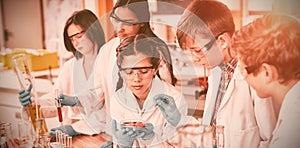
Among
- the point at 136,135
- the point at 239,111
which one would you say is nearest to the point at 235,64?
the point at 239,111

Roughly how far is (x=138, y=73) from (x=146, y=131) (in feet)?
0.82

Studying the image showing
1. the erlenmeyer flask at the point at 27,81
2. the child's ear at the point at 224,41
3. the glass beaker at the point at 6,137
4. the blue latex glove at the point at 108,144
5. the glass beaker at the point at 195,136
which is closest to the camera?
the child's ear at the point at 224,41

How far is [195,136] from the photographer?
186cm

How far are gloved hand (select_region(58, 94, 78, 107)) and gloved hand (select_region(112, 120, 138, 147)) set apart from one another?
0.24m

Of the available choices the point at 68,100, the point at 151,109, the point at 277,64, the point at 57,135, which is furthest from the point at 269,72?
the point at 57,135

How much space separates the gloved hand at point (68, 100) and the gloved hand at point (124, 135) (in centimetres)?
24

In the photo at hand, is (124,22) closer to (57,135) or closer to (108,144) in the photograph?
(108,144)

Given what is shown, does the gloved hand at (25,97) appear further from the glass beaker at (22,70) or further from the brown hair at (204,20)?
the brown hair at (204,20)

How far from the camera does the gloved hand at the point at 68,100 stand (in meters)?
2.14

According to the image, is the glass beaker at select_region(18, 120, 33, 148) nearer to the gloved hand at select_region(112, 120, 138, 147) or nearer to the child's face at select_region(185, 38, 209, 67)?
the gloved hand at select_region(112, 120, 138, 147)

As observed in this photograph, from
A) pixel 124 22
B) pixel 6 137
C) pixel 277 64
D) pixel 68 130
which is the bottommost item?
pixel 6 137

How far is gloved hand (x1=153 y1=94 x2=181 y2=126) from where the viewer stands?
1872 mm

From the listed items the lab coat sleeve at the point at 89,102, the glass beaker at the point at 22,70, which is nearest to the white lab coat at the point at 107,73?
the lab coat sleeve at the point at 89,102

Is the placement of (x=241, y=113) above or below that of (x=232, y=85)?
below
